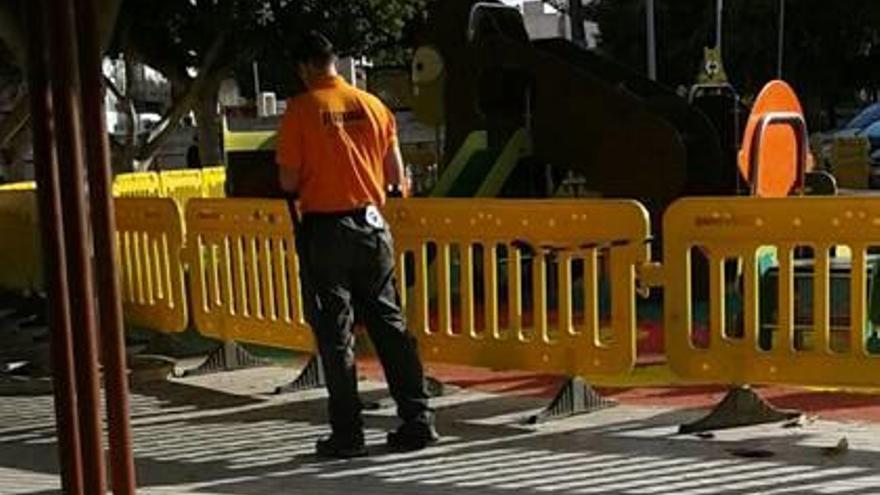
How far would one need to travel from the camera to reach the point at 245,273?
8.46 metres

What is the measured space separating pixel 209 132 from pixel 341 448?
73.8 ft

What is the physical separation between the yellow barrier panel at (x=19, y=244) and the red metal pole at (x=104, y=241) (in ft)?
26.3

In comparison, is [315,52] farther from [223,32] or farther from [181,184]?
[223,32]

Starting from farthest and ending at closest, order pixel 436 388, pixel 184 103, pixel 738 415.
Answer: pixel 184 103
pixel 436 388
pixel 738 415

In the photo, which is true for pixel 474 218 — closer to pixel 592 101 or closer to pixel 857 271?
pixel 857 271

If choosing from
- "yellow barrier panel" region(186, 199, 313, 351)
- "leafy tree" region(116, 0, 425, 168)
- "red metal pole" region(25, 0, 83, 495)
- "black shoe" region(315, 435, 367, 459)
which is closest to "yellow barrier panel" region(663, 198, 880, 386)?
"black shoe" region(315, 435, 367, 459)

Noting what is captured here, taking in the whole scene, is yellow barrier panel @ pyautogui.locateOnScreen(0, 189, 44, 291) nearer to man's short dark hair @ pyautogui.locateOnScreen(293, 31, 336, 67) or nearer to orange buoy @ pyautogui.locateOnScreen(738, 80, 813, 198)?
orange buoy @ pyautogui.locateOnScreen(738, 80, 813, 198)

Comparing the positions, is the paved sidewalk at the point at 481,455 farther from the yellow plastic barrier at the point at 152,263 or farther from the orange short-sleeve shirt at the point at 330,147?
the yellow plastic barrier at the point at 152,263

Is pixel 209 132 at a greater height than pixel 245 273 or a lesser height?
greater

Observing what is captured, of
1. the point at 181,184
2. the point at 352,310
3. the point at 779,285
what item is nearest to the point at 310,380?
the point at 352,310

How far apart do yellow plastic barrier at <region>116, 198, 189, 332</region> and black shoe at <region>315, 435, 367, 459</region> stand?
9.93ft

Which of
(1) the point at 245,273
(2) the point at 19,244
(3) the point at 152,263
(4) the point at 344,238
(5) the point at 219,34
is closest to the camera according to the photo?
(4) the point at 344,238

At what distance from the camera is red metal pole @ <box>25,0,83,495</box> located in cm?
393

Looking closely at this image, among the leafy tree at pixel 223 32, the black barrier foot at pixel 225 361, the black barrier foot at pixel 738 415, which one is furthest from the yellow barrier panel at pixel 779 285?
the leafy tree at pixel 223 32
